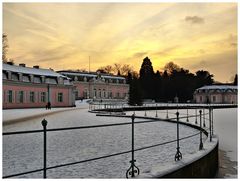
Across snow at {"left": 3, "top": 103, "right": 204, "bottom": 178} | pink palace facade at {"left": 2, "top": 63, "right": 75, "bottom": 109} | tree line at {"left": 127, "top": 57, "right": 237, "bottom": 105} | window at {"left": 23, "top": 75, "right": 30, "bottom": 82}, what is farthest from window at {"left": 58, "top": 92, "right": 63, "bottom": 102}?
snow at {"left": 3, "top": 103, "right": 204, "bottom": 178}

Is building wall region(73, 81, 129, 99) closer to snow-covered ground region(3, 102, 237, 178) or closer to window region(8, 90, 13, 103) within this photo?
window region(8, 90, 13, 103)

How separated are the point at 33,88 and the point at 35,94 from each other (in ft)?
2.55

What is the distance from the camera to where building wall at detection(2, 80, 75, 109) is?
35406mm

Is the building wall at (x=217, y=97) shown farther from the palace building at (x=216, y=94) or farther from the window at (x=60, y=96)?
the window at (x=60, y=96)

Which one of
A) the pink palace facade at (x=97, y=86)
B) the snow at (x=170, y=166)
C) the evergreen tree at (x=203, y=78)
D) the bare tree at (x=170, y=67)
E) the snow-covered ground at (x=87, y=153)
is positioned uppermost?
the bare tree at (x=170, y=67)

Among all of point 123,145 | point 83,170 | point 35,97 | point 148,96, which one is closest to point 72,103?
point 35,97

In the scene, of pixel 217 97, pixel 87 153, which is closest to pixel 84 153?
pixel 87 153

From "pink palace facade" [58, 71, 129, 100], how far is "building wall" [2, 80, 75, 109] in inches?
879

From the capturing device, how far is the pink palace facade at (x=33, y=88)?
1400 inches

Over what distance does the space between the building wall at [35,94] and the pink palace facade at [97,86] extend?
22.3 meters

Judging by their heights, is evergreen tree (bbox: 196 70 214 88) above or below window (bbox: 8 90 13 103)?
above

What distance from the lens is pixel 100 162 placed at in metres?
6.27

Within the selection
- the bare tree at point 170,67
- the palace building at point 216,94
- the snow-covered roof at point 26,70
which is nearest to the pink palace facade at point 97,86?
the bare tree at point 170,67

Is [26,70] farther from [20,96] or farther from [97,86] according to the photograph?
[97,86]
